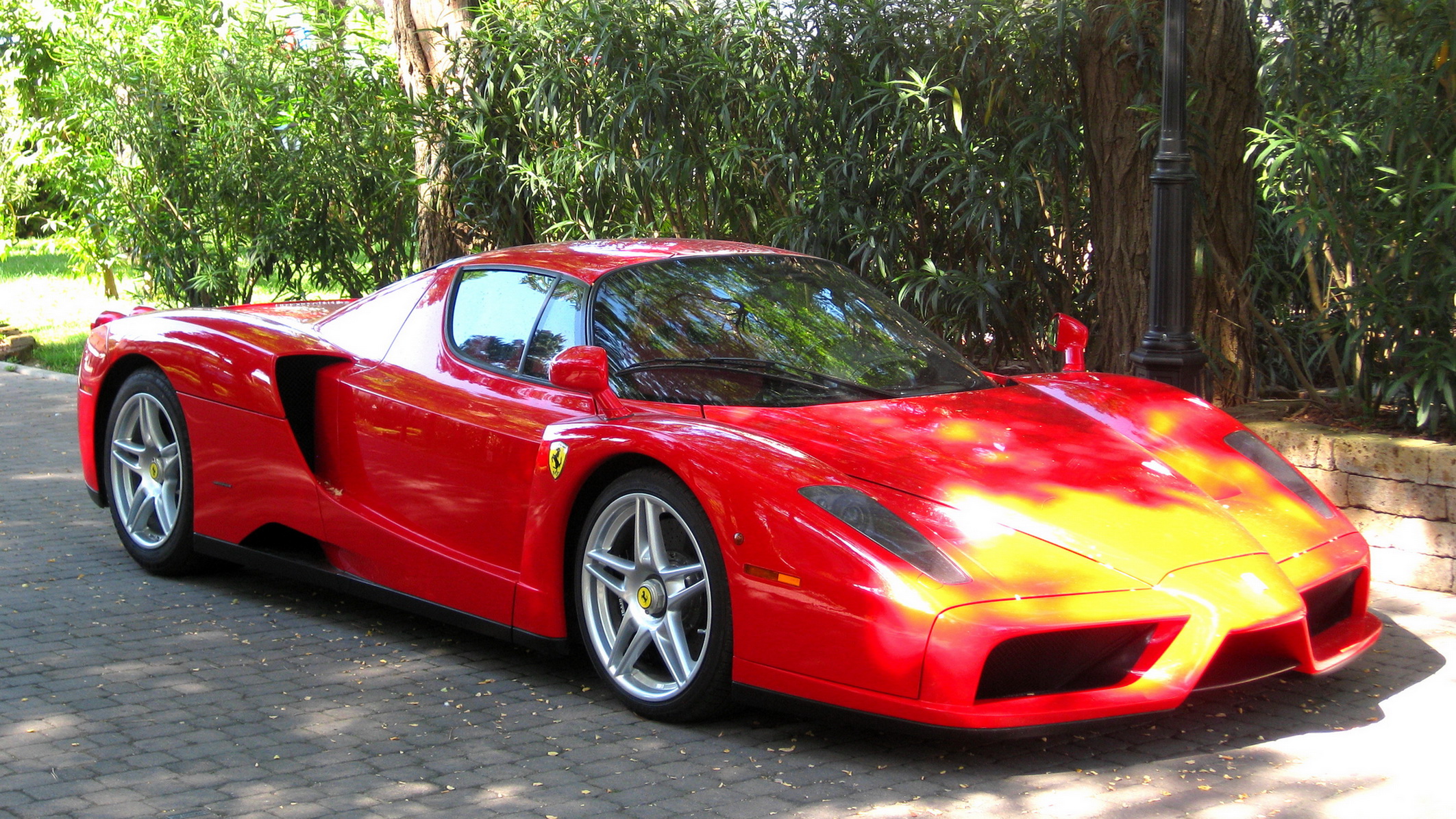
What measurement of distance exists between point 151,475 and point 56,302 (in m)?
12.3

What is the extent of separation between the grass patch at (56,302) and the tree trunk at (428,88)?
1.85 metres

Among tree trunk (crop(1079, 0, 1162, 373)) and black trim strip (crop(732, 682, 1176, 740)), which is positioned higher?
tree trunk (crop(1079, 0, 1162, 373))

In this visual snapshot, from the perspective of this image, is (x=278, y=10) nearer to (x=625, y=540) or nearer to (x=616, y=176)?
(x=616, y=176)

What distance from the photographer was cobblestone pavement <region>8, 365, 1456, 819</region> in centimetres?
347

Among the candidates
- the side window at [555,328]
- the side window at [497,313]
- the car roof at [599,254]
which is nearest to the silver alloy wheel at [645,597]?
the side window at [555,328]

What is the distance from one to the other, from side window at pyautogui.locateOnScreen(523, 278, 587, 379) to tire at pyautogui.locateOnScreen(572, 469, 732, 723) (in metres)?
0.66

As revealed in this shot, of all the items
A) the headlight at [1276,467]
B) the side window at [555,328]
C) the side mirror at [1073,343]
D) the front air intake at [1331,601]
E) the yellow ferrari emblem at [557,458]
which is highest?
the side window at [555,328]

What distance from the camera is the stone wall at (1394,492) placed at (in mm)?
5453

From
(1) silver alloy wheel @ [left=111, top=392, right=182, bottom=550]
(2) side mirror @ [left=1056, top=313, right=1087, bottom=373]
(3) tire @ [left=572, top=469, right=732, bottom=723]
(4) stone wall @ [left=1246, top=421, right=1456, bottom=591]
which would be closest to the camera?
(3) tire @ [left=572, top=469, right=732, bottom=723]

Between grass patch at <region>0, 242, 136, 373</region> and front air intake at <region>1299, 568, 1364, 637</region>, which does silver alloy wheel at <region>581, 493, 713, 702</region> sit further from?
grass patch at <region>0, 242, 136, 373</region>

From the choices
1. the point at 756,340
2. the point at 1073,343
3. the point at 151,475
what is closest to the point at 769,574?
the point at 756,340

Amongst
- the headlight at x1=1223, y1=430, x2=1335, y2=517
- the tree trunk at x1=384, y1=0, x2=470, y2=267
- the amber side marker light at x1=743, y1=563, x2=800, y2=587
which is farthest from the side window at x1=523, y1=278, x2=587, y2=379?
the tree trunk at x1=384, y1=0, x2=470, y2=267

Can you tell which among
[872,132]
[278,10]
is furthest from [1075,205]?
[278,10]

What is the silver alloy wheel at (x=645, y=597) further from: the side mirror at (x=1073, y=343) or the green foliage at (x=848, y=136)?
the green foliage at (x=848, y=136)
